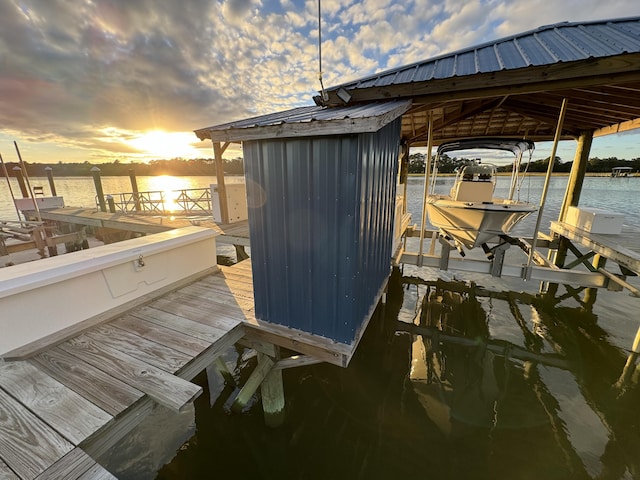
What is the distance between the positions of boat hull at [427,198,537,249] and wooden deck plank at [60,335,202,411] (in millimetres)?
5805

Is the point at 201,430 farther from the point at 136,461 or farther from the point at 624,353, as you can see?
the point at 624,353

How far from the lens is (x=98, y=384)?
8.08 ft

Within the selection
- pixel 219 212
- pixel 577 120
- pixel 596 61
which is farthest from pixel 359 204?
pixel 219 212

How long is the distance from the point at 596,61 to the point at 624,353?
6.36m

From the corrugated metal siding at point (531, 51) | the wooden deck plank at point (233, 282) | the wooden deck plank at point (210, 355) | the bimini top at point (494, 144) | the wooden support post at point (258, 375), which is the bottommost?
the wooden support post at point (258, 375)

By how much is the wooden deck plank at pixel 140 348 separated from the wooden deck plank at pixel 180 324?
317 mm

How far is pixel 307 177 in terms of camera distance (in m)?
2.73

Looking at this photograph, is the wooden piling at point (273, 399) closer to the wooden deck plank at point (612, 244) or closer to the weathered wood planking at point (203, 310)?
the weathered wood planking at point (203, 310)

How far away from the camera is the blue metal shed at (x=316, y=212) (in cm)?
255

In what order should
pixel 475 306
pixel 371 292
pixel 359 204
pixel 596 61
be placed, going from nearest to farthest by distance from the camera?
pixel 359 204 < pixel 596 61 < pixel 371 292 < pixel 475 306

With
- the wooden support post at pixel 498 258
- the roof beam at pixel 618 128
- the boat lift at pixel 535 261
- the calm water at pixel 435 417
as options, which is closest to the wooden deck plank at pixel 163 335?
the calm water at pixel 435 417

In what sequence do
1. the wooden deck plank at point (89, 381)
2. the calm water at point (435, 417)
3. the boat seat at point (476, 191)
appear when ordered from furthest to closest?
the boat seat at point (476, 191), the calm water at point (435, 417), the wooden deck plank at point (89, 381)

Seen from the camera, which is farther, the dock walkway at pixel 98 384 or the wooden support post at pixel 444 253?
the wooden support post at pixel 444 253

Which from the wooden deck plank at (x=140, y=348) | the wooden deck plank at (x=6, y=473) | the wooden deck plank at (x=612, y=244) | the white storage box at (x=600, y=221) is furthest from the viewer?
the white storage box at (x=600, y=221)
